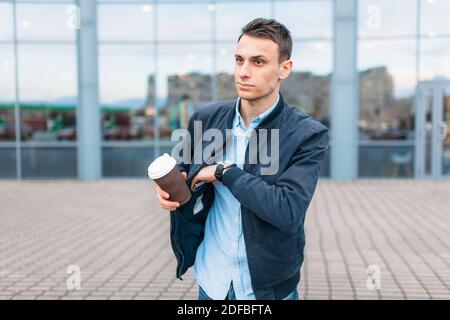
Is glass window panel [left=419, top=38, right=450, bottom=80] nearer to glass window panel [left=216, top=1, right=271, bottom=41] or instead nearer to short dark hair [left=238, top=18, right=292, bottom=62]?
glass window panel [left=216, top=1, right=271, bottom=41]

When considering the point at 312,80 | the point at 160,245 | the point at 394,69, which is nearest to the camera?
the point at 160,245

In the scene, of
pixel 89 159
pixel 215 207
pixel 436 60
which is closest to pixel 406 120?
pixel 436 60

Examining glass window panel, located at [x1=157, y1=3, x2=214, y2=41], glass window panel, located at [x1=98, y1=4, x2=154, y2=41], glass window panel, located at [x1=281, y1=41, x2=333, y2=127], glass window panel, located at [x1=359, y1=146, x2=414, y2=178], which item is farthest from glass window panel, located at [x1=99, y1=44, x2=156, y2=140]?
glass window panel, located at [x1=359, y1=146, x2=414, y2=178]

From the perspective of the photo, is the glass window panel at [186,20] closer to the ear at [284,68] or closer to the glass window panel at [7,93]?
the glass window panel at [7,93]

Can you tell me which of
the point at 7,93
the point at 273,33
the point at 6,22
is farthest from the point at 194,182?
the point at 6,22

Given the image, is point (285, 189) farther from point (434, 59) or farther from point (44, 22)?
point (44, 22)

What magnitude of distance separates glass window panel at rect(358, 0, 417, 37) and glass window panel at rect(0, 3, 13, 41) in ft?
28.3

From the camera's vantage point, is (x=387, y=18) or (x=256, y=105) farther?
(x=387, y=18)

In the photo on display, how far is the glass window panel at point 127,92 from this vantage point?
1400cm

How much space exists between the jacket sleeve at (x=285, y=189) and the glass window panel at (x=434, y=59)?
12406mm

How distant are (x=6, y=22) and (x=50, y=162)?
367 cm

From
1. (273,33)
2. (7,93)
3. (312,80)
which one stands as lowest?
(273,33)

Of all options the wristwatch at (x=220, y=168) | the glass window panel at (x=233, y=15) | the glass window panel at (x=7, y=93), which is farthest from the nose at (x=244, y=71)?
the glass window panel at (x=7, y=93)

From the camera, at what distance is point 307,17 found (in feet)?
44.6
